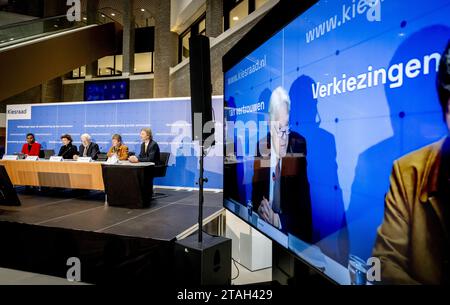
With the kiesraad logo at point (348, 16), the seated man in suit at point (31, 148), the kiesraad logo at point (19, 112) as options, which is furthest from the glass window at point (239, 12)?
the kiesraad logo at point (19, 112)

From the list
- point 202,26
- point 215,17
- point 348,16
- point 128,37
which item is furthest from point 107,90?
point 348,16

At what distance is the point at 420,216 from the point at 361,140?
0.35m

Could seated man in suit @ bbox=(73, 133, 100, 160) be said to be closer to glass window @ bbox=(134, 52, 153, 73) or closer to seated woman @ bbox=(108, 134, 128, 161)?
seated woman @ bbox=(108, 134, 128, 161)

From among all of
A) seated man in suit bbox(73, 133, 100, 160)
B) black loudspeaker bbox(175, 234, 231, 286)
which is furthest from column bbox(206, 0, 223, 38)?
black loudspeaker bbox(175, 234, 231, 286)

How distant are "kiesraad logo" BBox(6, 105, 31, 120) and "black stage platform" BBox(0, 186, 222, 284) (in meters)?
5.97

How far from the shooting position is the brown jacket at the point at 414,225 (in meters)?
0.82

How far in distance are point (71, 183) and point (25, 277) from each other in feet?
8.19

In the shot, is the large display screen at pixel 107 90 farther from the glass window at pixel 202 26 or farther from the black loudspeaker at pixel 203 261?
the black loudspeaker at pixel 203 261

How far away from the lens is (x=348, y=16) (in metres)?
1.19

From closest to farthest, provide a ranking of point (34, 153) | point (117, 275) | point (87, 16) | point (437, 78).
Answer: point (437, 78) < point (117, 275) < point (34, 153) < point (87, 16)

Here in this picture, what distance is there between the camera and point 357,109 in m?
1.12

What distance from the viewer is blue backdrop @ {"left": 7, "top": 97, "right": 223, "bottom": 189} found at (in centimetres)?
679
